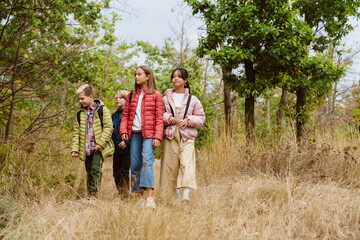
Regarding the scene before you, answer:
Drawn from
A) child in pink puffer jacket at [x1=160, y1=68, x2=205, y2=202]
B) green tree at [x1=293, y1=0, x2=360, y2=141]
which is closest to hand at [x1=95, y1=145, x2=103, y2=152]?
child in pink puffer jacket at [x1=160, y1=68, x2=205, y2=202]

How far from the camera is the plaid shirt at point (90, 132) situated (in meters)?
3.64

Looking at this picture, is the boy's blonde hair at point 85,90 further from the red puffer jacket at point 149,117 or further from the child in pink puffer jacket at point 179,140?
the child in pink puffer jacket at point 179,140

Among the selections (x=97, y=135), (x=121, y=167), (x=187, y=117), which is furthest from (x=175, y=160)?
(x=97, y=135)

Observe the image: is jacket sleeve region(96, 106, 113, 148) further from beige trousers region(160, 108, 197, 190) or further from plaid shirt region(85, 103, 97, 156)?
beige trousers region(160, 108, 197, 190)

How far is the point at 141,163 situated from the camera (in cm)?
368

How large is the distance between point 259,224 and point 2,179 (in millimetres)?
2987

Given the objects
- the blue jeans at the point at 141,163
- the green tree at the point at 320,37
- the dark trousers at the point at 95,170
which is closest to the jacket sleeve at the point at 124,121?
the blue jeans at the point at 141,163

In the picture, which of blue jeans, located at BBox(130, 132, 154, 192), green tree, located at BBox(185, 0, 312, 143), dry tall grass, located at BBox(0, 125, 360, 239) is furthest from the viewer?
green tree, located at BBox(185, 0, 312, 143)

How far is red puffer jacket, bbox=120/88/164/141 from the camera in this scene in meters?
3.53

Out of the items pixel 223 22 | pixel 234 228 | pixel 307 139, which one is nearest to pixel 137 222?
pixel 234 228

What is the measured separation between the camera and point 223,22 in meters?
6.73

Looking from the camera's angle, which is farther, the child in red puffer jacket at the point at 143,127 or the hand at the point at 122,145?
the hand at the point at 122,145

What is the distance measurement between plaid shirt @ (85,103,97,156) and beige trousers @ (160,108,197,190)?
0.88 meters

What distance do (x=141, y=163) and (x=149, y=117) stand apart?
0.59 metres
